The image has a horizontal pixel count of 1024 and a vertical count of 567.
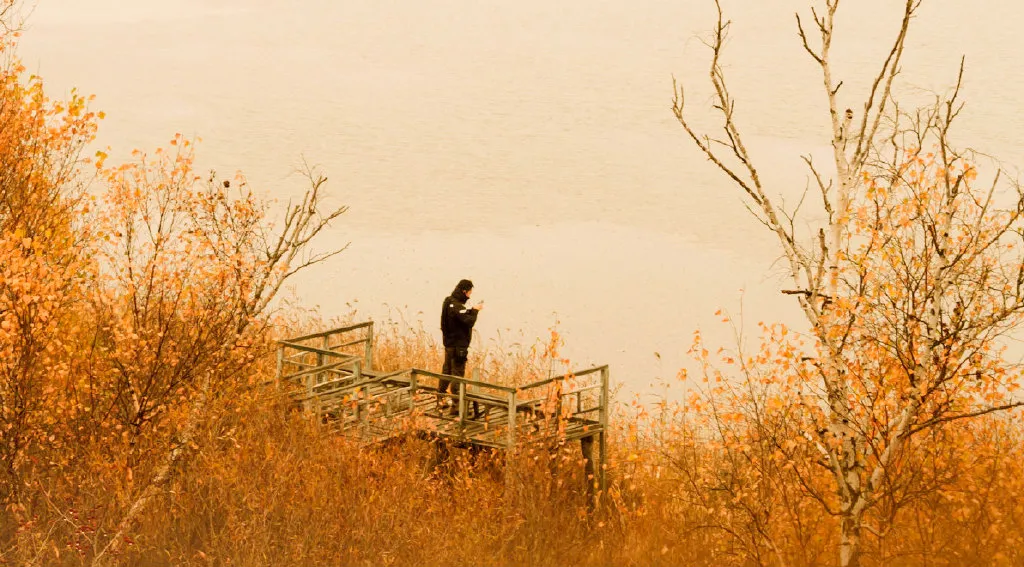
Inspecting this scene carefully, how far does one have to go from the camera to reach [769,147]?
197ft

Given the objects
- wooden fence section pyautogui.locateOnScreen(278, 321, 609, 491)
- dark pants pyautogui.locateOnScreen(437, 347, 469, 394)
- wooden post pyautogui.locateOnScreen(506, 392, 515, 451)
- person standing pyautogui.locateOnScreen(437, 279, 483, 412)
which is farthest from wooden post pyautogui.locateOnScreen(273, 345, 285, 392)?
wooden post pyautogui.locateOnScreen(506, 392, 515, 451)

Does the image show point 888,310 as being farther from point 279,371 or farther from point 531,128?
point 531,128

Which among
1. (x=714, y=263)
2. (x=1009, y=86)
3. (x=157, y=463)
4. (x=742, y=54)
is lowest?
(x=157, y=463)

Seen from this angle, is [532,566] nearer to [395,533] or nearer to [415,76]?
[395,533]

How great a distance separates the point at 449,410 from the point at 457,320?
7.25 ft

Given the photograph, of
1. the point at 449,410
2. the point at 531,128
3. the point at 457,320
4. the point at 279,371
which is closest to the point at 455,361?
the point at 457,320

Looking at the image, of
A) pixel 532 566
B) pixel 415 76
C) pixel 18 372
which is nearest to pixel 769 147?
pixel 415 76

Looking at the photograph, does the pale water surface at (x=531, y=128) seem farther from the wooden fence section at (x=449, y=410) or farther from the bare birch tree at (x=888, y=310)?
the bare birch tree at (x=888, y=310)

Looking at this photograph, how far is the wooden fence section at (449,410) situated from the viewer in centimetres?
2178

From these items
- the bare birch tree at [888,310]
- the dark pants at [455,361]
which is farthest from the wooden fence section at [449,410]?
the bare birch tree at [888,310]

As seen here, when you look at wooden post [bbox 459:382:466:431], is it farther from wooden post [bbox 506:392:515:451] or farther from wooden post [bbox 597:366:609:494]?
wooden post [bbox 597:366:609:494]

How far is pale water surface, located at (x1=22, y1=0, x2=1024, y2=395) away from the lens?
147 ft

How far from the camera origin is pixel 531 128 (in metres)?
65.6

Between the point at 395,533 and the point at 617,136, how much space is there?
4827 cm
